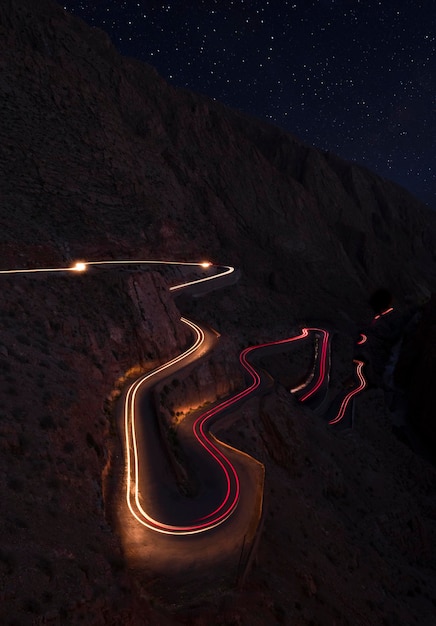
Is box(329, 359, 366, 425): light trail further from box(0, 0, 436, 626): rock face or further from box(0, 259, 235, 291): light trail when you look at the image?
box(0, 259, 235, 291): light trail

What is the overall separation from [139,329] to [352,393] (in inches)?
1087

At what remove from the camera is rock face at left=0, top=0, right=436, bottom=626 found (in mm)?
10125

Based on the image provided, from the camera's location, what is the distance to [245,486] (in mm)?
15891

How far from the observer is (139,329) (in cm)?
2569

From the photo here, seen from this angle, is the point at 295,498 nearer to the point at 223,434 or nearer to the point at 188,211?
the point at 223,434

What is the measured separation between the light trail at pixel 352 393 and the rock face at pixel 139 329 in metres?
2.06

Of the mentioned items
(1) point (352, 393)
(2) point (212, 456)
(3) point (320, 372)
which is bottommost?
(1) point (352, 393)

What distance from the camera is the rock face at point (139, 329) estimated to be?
10125 mm

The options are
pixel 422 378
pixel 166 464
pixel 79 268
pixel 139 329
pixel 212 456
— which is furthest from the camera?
pixel 422 378

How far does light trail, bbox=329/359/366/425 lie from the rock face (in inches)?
80.9

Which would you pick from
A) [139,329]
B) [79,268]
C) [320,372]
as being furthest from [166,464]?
[320,372]

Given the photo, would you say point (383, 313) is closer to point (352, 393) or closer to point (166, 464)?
point (352, 393)

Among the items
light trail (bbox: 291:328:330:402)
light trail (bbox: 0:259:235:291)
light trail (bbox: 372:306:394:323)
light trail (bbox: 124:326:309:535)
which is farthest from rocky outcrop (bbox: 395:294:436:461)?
light trail (bbox: 0:259:235:291)

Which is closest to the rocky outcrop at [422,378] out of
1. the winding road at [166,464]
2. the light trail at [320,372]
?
the light trail at [320,372]
